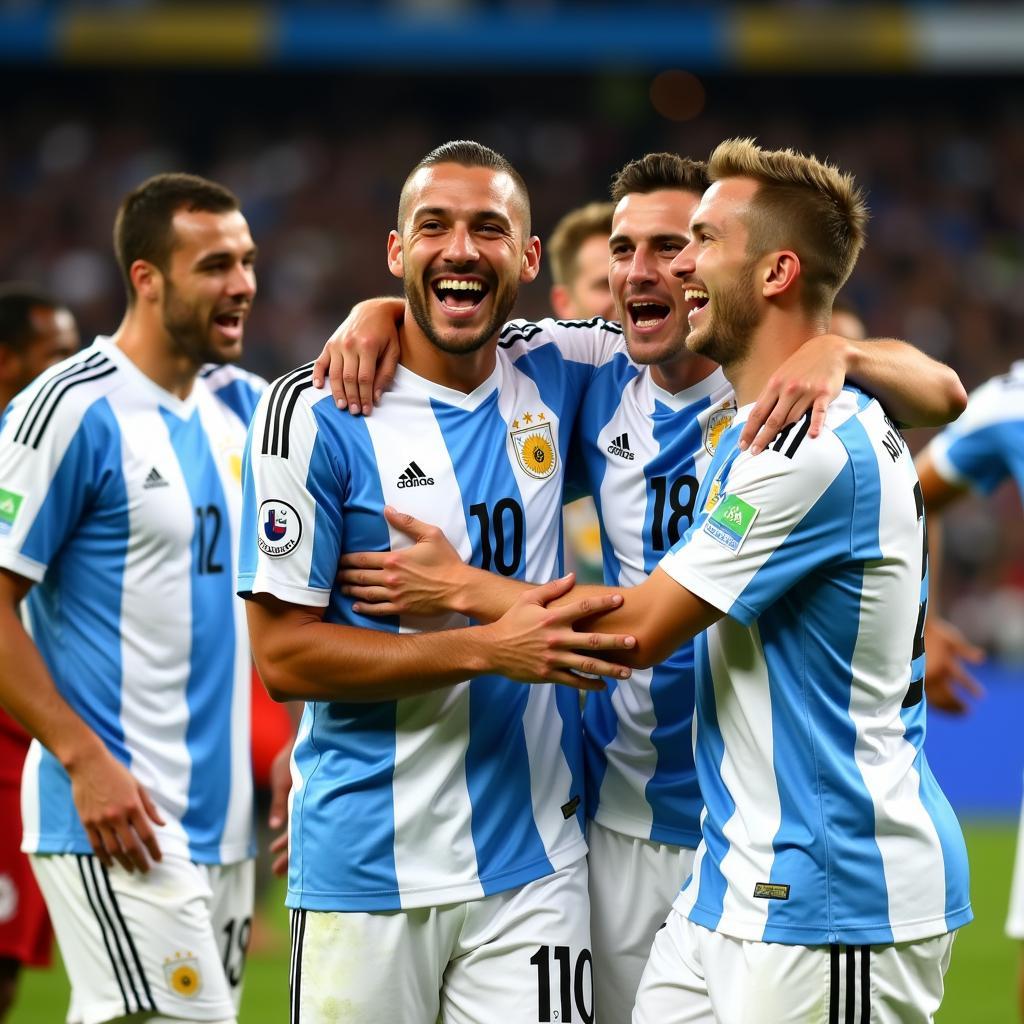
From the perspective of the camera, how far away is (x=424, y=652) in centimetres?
326

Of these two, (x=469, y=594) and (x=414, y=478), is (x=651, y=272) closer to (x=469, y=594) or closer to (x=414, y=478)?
(x=414, y=478)

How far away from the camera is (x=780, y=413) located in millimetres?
3066

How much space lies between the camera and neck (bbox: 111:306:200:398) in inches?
180

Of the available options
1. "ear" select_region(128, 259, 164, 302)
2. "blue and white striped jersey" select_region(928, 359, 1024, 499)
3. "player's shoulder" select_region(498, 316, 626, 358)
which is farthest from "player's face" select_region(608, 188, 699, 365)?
"blue and white striped jersey" select_region(928, 359, 1024, 499)

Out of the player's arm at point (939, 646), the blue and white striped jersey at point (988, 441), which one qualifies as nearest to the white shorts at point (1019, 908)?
the player's arm at point (939, 646)

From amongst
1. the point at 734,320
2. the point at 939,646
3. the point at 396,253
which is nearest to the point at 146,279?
the point at 396,253

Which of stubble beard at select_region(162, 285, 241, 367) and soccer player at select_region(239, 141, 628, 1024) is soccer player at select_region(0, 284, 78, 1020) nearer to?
stubble beard at select_region(162, 285, 241, 367)

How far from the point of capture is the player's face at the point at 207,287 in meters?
4.61

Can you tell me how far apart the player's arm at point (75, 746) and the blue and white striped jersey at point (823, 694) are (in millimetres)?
1649

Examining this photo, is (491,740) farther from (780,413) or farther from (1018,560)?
(1018,560)

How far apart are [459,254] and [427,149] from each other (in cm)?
1709

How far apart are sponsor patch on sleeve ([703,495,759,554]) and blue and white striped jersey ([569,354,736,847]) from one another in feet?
1.93

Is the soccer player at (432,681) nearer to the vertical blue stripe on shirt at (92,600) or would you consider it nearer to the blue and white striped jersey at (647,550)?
the blue and white striped jersey at (647,550)

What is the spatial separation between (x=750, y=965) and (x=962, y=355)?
1569cm
